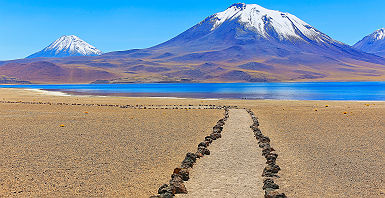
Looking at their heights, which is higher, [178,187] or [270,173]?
[270,173]

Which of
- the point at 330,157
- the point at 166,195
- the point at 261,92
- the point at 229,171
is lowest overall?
the point at 166,195

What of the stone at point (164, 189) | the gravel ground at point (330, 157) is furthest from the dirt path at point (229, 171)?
the gravel ground at point (330, 157)

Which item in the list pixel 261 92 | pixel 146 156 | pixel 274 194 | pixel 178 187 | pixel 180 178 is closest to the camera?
pixel 274 194

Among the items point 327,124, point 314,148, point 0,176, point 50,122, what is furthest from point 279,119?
point 0,176

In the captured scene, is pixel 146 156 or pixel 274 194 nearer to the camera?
pixel 274 194

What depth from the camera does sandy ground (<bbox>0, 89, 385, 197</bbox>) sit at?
8.52m

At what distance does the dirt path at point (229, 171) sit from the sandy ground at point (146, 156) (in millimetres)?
694

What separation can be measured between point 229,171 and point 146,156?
3.05 metres

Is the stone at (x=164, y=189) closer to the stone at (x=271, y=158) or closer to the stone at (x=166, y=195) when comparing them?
the stone at (x=166, y=195)

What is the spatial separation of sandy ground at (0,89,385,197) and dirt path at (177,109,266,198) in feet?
2.28

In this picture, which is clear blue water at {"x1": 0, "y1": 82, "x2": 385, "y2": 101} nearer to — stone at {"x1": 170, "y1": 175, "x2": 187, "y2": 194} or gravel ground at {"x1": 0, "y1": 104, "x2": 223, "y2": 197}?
gravel ground at {"x1": 0, "y1": 104, "x2": 223, "y2": 197}

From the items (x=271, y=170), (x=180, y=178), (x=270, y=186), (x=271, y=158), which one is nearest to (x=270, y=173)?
(x=271, y=170)

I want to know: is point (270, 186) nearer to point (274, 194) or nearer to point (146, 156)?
point (274, 194)

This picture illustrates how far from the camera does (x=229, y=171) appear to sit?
9.63 m
